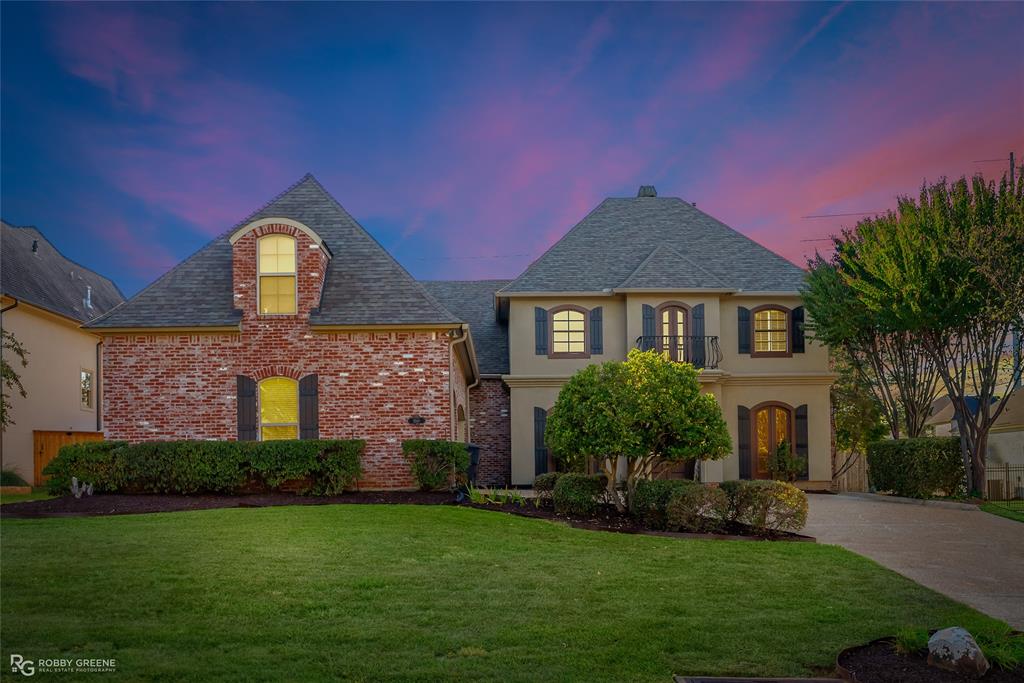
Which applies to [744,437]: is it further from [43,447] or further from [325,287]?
[43,447]

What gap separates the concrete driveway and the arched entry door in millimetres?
6119

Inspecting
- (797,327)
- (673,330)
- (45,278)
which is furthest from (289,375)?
(797,327)

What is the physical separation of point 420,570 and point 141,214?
11479 millimetres

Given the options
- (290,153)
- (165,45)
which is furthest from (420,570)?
(290,153)

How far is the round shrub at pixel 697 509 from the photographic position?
1153 cm

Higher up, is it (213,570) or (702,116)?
(702,116)

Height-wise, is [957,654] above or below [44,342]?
below

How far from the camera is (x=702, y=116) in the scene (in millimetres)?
15523

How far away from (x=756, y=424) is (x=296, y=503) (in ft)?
46.8

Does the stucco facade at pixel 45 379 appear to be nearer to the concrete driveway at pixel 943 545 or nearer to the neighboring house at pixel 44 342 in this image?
the neighboring house at pixel 44 342

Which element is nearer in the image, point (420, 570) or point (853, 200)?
point (420, 570)

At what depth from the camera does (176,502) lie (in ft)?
44.5

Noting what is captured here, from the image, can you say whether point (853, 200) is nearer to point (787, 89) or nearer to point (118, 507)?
point (787, 89)

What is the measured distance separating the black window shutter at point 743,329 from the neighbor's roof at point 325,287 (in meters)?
10.2
